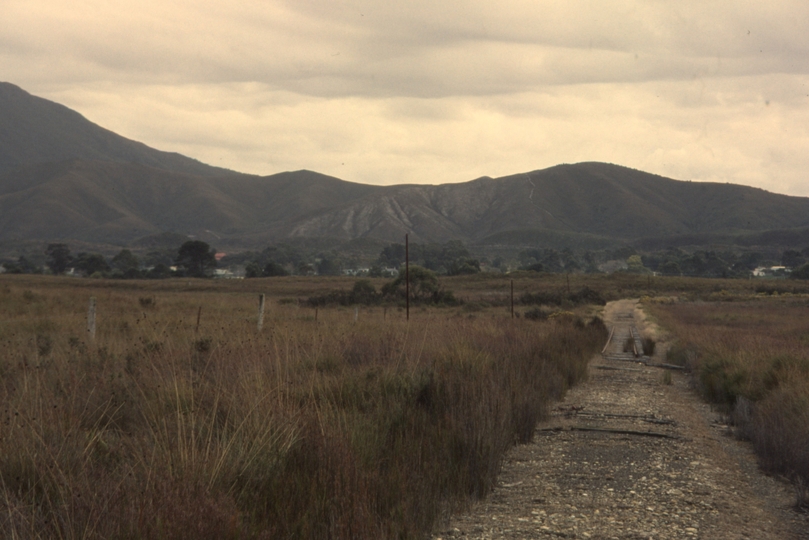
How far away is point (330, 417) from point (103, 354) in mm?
5304

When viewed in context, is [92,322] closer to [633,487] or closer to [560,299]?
[633,487]

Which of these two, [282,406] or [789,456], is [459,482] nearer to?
[282,406]

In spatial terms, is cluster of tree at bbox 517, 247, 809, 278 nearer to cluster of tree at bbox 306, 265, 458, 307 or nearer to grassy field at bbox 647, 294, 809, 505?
cluster of tree at bbox 306, 265, 458, 307

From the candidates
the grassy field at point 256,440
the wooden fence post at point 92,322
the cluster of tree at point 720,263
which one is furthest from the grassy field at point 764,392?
the cluster of tree at point 720,263

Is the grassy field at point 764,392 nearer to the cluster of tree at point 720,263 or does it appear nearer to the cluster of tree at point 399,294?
the cluster of tree at point 399,294

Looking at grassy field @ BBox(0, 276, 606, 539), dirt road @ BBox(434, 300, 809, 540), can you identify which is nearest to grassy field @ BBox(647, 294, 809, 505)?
dirt road @ BBox(434, 300, 809, 540)

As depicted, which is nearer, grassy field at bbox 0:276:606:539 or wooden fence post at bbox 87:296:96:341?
grassy field at bbox 0:276:606:539

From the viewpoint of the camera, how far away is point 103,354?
1068 cm

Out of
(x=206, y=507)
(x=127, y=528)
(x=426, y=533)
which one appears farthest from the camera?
(x=426, y=533)

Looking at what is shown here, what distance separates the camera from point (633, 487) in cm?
737

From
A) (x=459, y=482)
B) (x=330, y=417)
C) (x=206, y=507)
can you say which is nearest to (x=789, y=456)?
(x=459, y=482)

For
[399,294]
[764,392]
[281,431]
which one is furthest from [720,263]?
[281,431]

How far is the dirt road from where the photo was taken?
243 inches

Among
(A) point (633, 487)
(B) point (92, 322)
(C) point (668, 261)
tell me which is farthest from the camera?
(C) point (668, 261)
